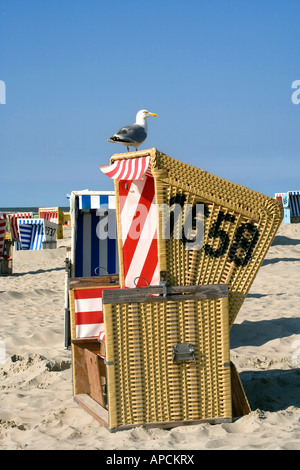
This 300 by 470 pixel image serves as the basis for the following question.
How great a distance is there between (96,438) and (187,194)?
1623 mm

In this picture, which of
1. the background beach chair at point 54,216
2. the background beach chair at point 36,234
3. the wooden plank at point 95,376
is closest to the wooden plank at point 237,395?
the wooden plank at point 95,376

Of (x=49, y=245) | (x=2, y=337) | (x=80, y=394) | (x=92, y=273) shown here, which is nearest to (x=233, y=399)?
(x=80, y=394)

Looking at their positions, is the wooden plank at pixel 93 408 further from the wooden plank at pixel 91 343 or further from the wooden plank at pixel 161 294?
the wooden plank at pixel 161 294

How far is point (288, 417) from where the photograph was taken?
3965 millimetres

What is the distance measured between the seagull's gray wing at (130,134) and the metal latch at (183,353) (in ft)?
7.72

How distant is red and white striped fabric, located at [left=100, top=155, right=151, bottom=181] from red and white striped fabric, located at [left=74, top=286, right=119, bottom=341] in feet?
5.61

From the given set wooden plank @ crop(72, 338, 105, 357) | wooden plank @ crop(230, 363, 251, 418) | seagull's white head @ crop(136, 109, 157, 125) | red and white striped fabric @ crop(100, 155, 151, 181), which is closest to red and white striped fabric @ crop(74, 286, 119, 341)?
wooden plank @ crop(72, 338, 105, 357)

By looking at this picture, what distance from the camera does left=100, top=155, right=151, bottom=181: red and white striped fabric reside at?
3908mm

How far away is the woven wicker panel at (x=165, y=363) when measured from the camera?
3803 mm

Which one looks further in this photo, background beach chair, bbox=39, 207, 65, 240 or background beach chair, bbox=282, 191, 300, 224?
background beach chair, bbox=39, 207, 65, 240

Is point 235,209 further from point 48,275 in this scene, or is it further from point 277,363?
point 48,275

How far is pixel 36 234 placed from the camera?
21.6 metres

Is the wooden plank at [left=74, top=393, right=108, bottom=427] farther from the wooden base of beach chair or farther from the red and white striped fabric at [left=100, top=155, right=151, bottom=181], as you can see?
the red and white striped fabric at [left=100, top=155, right=151, bottom=181]

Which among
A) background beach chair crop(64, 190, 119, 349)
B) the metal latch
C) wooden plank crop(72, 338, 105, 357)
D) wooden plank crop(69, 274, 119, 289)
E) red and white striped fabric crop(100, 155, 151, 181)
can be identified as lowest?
wooden plank crop(72, 338, 105, 357)
